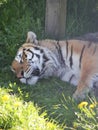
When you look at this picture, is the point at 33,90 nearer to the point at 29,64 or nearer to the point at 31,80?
the point at 31,80

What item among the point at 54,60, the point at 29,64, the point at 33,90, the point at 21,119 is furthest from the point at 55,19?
the point at 21,119

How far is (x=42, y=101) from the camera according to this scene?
5375 millimetres

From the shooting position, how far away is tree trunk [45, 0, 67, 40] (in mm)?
6809

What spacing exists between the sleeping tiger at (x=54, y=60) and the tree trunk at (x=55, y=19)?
2.63 feet

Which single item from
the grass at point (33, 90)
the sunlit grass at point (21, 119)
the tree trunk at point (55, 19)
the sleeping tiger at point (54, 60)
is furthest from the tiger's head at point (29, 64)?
the sunlit grass at point (21, 119)

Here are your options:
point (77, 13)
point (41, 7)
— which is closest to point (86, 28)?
point (77, 13)

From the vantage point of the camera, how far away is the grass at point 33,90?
14.6ft

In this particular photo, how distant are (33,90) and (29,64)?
1.14 ft

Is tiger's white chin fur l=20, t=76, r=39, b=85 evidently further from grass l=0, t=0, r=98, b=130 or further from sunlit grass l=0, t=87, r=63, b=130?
sunlit grass l=0, t=87, r=63, b=130

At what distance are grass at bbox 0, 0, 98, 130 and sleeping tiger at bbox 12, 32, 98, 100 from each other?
0.11 meters

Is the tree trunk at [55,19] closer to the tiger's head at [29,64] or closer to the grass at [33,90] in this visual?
the grass at [33,90]

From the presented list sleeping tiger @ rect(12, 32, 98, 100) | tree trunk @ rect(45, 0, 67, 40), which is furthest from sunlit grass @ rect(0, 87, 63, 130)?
tree trunk @ rect(45, 0, 67, 40)

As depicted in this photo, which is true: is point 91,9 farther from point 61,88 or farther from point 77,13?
point 61,88

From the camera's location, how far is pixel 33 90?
5758mm
